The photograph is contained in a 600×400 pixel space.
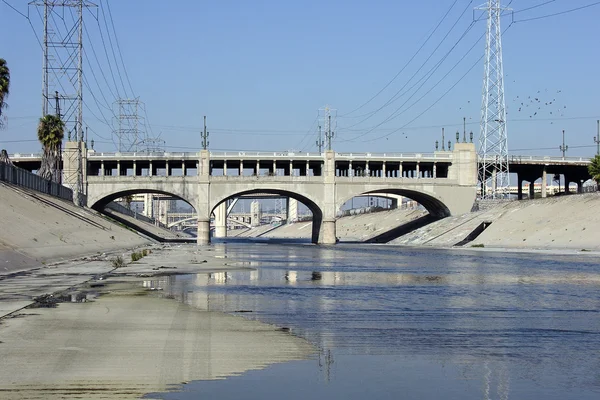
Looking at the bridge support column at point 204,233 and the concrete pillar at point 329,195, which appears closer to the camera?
the bridge support column at point 204,233

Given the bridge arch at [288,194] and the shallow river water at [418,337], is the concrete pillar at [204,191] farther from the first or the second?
the shallow river water at [418,337]

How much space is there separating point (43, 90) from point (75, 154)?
122 ft

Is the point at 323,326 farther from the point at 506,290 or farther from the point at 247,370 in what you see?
the point at 506,290

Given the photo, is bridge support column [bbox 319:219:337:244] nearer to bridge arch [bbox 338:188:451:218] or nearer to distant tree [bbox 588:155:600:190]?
bridge arch [bbox 338:188:451:218]

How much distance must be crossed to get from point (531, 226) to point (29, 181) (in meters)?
57.2

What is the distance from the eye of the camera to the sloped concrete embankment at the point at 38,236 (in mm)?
41406

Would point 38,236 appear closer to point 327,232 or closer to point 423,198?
point 327,232

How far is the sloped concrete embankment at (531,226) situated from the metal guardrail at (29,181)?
50.2m

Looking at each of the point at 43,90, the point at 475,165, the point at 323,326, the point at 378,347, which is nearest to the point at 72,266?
the point at 323,326

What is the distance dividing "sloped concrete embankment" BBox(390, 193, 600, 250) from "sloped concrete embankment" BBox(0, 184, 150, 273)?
44.6 m

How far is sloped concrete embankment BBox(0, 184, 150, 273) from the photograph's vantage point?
136 feet

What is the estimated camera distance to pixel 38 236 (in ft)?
167

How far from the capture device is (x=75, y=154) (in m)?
132

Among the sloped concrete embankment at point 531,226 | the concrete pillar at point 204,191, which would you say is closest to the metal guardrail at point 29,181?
the concrete pillar at point 204,191
